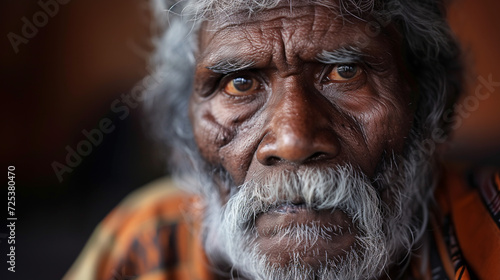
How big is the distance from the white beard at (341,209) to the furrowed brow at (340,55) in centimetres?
29

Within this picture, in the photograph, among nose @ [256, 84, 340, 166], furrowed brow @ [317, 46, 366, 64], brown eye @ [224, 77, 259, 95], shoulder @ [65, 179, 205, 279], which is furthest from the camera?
shoulder @ [65, 179, 205, 279]

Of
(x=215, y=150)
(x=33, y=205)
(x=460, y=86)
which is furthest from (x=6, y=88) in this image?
(x=460, y=86)

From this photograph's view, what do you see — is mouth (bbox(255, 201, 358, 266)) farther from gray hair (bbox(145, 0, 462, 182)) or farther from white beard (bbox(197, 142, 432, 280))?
gray hair (bbox(145, 0, 462, 182))

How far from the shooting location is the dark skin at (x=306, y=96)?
1.17m

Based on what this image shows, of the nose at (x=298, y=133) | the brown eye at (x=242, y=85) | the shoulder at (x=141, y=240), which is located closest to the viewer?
the nose at (x=298, y=133)

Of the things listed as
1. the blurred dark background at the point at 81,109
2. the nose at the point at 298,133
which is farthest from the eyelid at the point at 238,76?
the blurred dark background at the point at 81,109

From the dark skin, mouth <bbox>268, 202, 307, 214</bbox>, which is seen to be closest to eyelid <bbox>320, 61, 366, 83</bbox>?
the dark skin

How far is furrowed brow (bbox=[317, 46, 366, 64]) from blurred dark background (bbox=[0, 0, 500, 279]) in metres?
1.52

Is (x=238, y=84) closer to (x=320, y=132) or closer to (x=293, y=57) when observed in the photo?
(x=293, y=57)

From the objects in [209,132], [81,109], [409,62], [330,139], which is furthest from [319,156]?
[81,109]

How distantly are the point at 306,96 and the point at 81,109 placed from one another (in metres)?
2.34

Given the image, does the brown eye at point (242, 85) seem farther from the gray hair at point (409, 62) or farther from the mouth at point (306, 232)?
the mouth at point (306, 232)

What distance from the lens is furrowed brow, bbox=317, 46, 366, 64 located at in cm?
122

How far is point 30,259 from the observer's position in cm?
220
